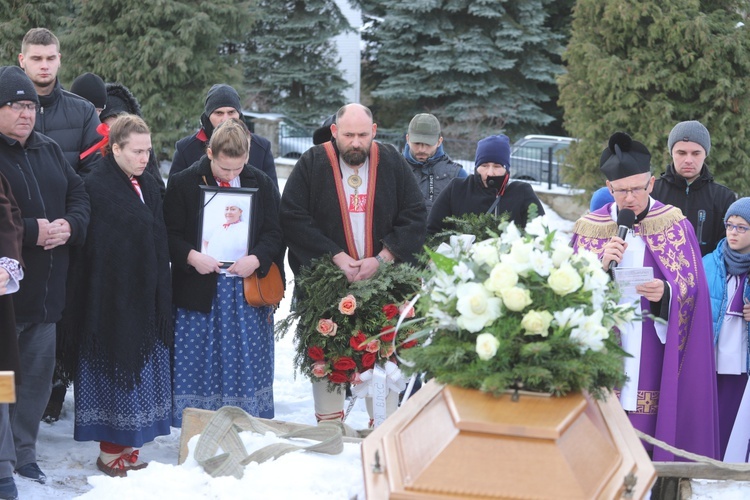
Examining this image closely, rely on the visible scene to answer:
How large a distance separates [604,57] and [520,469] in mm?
11209

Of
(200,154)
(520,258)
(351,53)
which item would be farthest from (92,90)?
(351,53)

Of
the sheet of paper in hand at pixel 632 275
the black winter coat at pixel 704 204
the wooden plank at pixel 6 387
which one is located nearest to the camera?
the wooden plank at pixel 6 387

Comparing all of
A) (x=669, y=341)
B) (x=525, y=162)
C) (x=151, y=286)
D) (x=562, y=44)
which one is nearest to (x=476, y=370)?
(x=669, y=341)

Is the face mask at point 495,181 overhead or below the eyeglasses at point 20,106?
below

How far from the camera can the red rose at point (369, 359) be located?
5457mm

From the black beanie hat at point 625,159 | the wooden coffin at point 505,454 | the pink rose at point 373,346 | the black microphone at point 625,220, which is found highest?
the black beanie hat at point 625,159

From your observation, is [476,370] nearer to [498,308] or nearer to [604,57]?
[498,308]

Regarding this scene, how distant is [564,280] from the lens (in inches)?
113

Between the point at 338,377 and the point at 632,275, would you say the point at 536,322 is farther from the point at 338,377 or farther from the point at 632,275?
the point at 338,377

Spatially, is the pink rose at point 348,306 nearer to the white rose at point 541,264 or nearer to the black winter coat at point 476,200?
the black winter coat at point 476,200

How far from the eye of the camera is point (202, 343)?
215 inches

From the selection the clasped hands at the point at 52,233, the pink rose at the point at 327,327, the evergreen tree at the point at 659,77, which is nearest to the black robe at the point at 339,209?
the pink rose at the point at 327,327

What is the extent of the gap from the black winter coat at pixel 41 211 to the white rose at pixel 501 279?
2.78 metres

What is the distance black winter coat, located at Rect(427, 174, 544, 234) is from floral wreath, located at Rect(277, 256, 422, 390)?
26.8 inches
